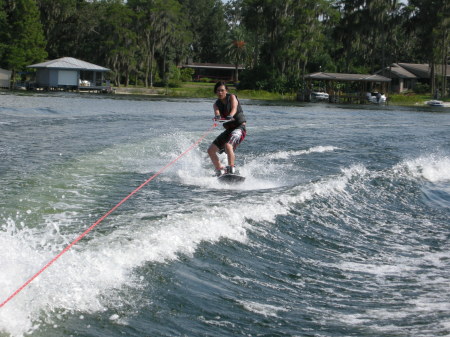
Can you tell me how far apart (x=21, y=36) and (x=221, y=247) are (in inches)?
2365

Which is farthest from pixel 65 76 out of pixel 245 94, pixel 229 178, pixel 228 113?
pixel 229 178

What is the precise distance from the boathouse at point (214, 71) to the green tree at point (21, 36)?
38.7 m

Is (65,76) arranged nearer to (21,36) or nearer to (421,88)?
(21,36)

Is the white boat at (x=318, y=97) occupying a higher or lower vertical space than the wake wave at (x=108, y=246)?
higher

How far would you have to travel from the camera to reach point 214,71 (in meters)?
104

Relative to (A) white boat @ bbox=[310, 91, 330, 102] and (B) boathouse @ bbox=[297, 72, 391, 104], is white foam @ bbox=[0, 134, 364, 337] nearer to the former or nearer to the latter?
(B) boathouse @ bbox=[297, 72, 391, 104]

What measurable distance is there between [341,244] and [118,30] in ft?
196

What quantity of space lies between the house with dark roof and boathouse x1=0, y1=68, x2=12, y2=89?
42836mm

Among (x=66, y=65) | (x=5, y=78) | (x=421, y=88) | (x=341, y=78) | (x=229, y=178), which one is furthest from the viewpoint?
(x=421, y=88)

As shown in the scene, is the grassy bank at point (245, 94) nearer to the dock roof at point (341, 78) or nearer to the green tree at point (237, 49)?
the dock roof at point (341, 78)

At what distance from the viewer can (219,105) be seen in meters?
10.8

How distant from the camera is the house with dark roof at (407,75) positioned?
74938 millimetres

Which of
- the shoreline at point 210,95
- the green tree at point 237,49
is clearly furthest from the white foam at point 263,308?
the green tree at point 237,49

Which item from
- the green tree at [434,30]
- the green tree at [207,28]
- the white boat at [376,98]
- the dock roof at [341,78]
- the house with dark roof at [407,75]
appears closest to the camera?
A: the dock roof at [341,78]
